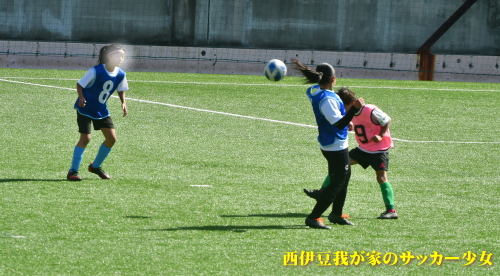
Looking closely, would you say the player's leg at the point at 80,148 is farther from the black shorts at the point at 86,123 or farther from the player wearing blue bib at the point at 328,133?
the player wearing blue bib at the point at 328,133

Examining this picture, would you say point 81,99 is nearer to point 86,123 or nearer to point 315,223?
point 86,123

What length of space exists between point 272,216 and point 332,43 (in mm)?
21811

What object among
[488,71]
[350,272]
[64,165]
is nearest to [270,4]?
[488,71]

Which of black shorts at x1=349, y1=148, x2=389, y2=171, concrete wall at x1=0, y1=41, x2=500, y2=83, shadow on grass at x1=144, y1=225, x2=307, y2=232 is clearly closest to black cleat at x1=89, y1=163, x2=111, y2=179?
shadow on grass at x1=144, y1=225, x2=307, y2=232

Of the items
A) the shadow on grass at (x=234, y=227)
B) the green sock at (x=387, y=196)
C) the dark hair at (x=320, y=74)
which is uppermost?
the dark hair at (x=320, y=74)

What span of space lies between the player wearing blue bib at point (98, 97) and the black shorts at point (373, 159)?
Answer: 3111mm

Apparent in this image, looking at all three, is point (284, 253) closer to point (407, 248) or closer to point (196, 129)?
point (407, 248)

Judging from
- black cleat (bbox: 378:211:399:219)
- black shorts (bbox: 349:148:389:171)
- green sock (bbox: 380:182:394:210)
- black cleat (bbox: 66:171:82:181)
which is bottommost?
black cleat (bbox: 66:171:82:181)

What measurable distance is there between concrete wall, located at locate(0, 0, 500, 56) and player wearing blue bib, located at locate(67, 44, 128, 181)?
18.5 metres

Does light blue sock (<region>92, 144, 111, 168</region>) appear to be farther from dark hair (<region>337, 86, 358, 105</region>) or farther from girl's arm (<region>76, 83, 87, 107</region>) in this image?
dark hair (<region>337, 86, 358, 105</region>)

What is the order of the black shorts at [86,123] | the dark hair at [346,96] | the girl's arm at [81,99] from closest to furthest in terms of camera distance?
1. the dark hair at [346,96]
2. the girl's arm at [81,99]
3. the black shorts at [86,123]

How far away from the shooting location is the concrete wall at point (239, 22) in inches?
1075

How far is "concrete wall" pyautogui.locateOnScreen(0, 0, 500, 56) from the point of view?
2731 cm

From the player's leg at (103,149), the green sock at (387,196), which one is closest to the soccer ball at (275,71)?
the green sock at (387,196)
